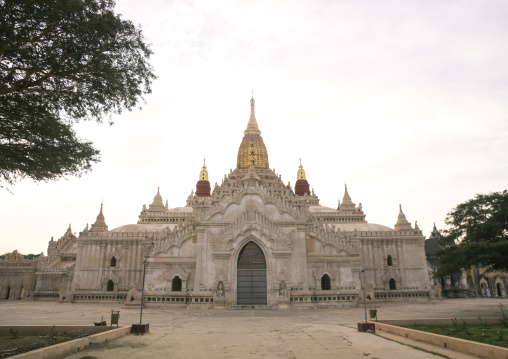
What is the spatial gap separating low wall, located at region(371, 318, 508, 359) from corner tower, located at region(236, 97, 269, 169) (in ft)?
133

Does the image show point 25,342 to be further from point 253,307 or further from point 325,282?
point 325,282

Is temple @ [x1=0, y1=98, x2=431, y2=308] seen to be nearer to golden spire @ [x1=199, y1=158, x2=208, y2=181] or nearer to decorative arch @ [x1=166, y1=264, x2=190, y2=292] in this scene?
decorative arch @ [x1=166, y1=264, x2=190, y2=292]

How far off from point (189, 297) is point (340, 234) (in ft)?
49.7

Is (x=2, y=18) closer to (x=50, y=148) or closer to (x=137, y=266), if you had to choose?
(x=50, y=148)

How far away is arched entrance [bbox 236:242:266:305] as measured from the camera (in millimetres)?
31406

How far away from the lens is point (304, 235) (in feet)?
109

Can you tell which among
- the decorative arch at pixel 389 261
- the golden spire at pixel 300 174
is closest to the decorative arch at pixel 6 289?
the decorative arch at pixel 389 261

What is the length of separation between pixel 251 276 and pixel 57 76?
23182 millimetres

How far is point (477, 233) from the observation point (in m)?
24.1

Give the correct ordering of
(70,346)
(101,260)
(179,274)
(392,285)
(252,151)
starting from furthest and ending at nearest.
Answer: (252,151), (101,260), (392,285), (179,274), (70,346)

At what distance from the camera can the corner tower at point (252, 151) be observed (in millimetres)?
57312

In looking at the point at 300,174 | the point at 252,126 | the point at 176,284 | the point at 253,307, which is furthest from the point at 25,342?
the point at 300,174

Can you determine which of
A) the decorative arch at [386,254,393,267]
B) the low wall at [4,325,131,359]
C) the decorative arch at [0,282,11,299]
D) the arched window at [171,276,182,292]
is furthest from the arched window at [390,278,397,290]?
the decorative arch at [0,282,11,299]

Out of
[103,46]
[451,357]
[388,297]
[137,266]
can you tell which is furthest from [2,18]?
[388,297]
